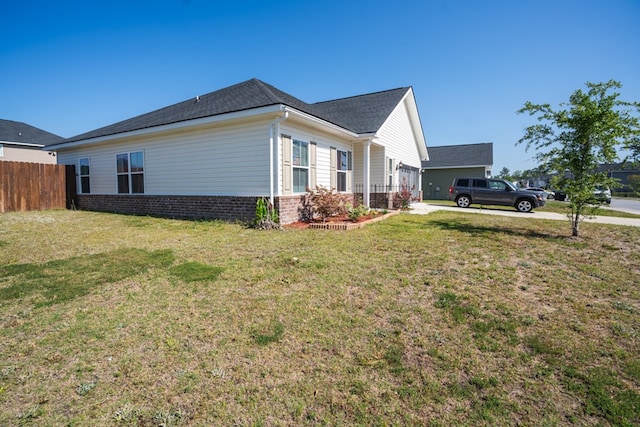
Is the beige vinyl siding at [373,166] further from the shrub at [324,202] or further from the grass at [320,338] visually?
the grass at [320,338]

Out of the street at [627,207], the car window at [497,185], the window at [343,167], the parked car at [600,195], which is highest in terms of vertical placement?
the window at [343,167]

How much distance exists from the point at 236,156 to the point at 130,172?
21.7 ft

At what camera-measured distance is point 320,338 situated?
3029mm

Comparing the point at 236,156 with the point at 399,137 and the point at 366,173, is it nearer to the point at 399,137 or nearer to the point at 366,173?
the point at 366,173

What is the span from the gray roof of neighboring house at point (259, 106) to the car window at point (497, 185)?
24.1ft

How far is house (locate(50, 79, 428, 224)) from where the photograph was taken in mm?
9312

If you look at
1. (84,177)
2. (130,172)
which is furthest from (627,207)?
(84,177)

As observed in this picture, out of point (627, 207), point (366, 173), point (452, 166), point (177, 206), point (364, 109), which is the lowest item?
point (627, 207)

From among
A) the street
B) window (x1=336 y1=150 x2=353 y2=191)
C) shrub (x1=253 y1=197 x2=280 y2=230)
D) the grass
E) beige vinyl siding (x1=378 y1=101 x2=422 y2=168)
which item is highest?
beige vinyl siding (x1=378 y1=101 x2=422 y2=168)

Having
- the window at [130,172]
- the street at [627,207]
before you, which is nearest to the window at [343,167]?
the window at [130,172]

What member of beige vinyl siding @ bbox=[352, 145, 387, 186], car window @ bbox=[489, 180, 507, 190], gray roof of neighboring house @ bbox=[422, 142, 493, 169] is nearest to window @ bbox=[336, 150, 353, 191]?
beige vinyl siding @ bbox=[352, 145, 387, 186]

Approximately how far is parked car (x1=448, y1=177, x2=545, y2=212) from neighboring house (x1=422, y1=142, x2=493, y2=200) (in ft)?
32.0

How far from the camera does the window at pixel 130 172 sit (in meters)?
12.7

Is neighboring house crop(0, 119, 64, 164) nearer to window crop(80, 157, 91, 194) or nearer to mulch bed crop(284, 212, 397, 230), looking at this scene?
window crop(80, 157, 91, 194)
